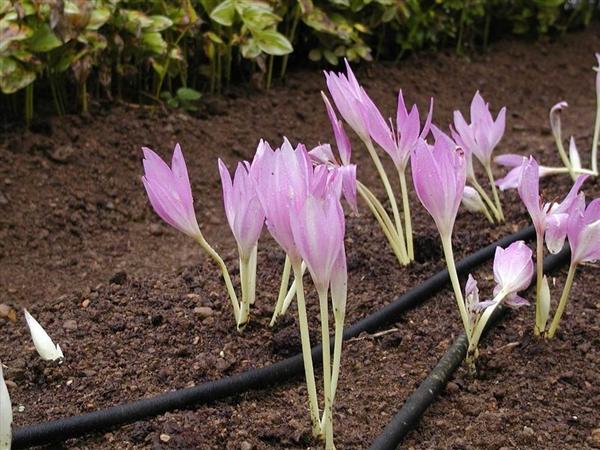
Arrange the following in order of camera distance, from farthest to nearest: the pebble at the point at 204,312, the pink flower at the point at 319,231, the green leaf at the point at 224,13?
the green leaf at the point at 224,13 < the pebble at the point at 204,312 < the pink flower at the point at 319,231

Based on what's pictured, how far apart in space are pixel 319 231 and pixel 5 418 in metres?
0.54

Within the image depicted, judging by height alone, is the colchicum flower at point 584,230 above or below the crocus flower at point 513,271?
above

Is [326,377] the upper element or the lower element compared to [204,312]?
upper

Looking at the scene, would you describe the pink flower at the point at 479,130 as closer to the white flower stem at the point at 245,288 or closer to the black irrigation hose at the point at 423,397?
the black irrigation hose at the point at 423,397

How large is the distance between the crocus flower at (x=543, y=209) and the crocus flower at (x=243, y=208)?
18.4 inches

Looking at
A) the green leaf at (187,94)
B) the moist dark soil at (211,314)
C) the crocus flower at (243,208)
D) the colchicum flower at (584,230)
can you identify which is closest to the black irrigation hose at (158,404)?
the moist dark soil at (211,314)

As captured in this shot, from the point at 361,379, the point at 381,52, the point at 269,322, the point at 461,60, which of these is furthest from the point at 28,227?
the point at 461,60

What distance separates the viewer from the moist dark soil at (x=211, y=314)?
162 cm

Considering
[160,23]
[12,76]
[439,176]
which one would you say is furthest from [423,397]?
[160,23]

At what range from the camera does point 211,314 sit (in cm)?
195

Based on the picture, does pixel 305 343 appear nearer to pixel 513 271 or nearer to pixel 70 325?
pixel 513 271

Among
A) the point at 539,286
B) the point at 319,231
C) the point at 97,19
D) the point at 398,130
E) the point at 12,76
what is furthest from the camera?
the point at 97,19

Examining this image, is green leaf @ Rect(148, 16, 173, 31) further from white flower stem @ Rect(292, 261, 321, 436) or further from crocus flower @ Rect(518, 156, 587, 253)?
white flower stem @ Rect(292, 261, 321, 436)

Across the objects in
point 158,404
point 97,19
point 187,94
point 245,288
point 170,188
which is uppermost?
point 170,188
